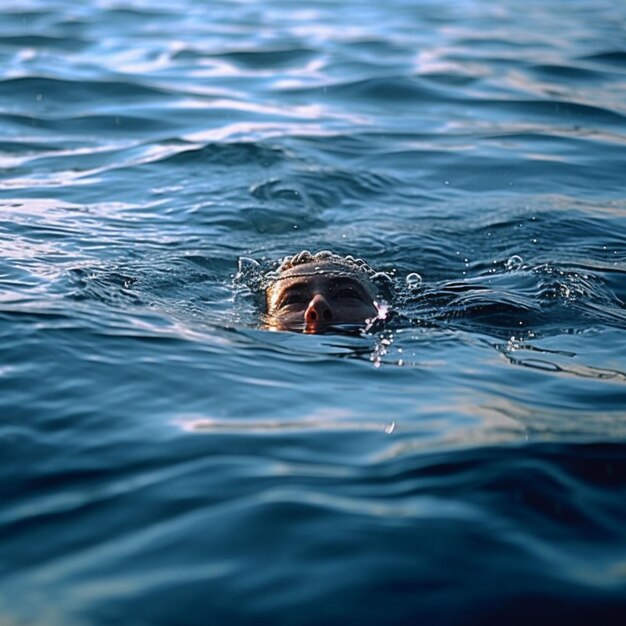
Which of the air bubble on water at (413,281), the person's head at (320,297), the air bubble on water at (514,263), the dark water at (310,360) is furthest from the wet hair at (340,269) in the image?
the air bubble on water at (514,263)

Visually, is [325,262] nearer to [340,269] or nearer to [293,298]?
[340,269]

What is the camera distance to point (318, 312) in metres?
6.35

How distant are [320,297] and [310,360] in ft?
2.16

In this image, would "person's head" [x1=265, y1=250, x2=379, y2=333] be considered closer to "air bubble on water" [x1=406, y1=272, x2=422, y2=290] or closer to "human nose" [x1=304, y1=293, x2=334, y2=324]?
"human nose" [x1=304, y1=293, x2=334, y2=324]

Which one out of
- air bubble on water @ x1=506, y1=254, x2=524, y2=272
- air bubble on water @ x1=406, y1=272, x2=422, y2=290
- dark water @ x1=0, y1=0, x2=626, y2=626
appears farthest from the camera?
air bubble on water @ x1=506, y1=254, x2=524, y2=272

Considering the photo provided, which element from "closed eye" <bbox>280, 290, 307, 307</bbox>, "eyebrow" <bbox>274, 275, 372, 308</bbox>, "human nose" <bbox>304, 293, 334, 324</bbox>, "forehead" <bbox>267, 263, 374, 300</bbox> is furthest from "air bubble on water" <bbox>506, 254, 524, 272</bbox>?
"human nose" <bbox>304, 293, 334, 324</bbox>

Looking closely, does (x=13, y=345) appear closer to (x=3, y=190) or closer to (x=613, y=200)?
(x=3, y=190)

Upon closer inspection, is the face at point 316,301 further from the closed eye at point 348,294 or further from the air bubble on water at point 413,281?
the air bubble on water at point 413,281

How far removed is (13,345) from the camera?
578 centimetres

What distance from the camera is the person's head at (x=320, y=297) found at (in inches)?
253

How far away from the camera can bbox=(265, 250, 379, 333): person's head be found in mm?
6418

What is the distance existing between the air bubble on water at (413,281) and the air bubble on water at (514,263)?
0.62 metres

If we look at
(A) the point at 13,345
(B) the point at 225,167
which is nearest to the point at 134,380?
(A) the point at 13,345

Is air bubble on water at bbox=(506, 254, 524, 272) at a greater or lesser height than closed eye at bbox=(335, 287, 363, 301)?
greater
